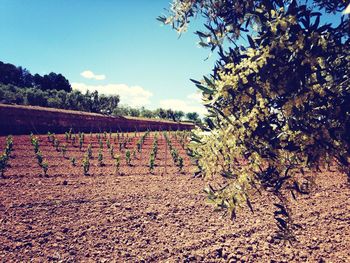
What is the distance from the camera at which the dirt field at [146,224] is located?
5.88 m

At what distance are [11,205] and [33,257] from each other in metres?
3.20

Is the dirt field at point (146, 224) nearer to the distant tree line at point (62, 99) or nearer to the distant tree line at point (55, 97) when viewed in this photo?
the distant tree line at point (55, 97)

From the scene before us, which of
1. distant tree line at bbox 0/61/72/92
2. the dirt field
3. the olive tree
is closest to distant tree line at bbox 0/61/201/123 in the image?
distant tree line at bbox 0/61/72/92

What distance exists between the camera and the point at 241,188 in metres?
2.93

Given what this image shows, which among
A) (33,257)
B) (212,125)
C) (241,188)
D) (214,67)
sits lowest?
(33,257)

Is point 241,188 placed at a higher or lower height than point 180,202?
higher

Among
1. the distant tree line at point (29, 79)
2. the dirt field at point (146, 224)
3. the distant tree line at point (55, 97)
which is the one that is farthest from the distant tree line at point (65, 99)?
the dirt field at point (146, 224)

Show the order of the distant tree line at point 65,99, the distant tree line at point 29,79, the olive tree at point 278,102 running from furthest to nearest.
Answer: the distant tree line at point 29,79
the distant tree line at point 65,99
the olive tree at point 278,102

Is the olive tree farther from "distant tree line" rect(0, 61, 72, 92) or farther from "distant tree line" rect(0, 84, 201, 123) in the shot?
"distant tree line" rect(0, 61, 72, 92)

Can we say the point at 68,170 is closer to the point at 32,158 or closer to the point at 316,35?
the point at 32,158

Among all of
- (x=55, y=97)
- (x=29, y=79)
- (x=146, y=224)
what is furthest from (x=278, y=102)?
(x=29, y=79)

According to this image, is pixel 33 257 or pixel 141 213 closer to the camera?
pixel 33 257

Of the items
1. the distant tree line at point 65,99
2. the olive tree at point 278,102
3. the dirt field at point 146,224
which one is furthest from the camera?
the distant tree line at point 65,99

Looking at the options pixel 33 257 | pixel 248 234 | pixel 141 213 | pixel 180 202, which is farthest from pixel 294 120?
pixel 180 202
